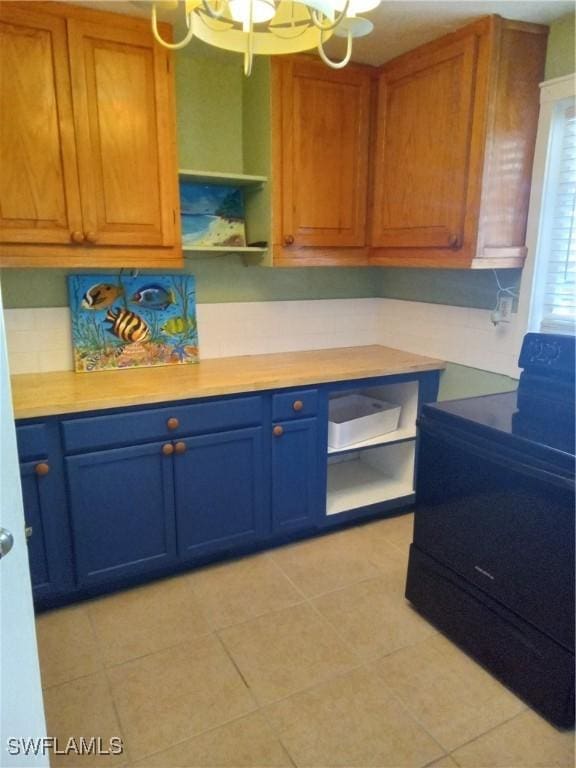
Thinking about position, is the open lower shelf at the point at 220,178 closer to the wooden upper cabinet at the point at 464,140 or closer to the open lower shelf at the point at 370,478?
the wooden upper cabinet at the point at 464,140

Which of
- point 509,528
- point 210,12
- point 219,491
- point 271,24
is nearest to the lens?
point 210,12

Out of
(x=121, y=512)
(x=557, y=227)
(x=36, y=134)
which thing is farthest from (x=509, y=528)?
(x=36, y=134)

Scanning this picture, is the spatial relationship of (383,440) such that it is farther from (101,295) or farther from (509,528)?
(101,295)

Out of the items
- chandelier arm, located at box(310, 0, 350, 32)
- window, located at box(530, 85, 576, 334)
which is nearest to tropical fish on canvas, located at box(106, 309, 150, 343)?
chandelier arm, located at box(310, 0, 350, 32)

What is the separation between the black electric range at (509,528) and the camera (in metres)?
1.54

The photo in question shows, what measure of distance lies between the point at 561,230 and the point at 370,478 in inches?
61.4

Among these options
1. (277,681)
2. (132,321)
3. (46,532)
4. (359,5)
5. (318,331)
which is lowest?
(277,681)

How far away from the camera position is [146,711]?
1629mm

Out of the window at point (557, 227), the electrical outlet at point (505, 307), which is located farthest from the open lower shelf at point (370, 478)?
the window at point (557, 227)

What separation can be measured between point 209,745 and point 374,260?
211 centimetres

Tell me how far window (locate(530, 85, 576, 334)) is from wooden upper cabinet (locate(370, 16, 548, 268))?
74 mm

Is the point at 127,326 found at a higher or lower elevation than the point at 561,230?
lower

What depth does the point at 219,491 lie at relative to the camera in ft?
7.37

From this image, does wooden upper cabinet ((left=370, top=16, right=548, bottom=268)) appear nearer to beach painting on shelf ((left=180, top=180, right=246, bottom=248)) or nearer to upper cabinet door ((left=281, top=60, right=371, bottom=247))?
upper cabinet door ((left=281, top=60, right=371, bottom=247))
